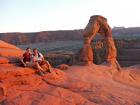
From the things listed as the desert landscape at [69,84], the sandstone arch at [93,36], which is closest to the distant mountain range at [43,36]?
the sandstone arch at [93,36]

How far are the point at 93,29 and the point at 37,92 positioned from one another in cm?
818

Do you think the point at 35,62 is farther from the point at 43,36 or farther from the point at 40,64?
the point at 43,36

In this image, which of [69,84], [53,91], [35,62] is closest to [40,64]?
[35,62]

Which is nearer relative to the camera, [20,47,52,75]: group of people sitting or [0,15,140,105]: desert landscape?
[0,15,140,105]: desert landscape

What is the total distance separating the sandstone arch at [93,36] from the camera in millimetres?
18672

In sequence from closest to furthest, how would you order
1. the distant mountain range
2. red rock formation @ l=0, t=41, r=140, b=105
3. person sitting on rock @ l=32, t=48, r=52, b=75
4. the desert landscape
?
1. red rock formation @ l=0, t=41, r=140, b=105
2. the desert landscape
3. person sitting on rock @ l=32, t=48, r=52, b=75
4. the distant mountain range

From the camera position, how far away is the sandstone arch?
18.7 metres

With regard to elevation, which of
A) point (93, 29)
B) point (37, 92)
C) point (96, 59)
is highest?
point (93, 29)

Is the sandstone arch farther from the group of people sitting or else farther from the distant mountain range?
the distant mountain range

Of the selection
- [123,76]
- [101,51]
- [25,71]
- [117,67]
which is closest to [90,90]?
[25,71]

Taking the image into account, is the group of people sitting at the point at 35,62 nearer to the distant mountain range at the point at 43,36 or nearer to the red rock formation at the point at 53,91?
the red rock formation at the point at 53,91

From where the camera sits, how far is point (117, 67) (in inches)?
787

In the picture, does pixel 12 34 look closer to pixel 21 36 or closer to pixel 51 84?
pixel 21 36

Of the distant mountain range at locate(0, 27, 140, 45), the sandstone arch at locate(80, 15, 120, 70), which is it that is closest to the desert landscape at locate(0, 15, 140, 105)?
the sandstone arch at locate(80, 15, 120, 70)
